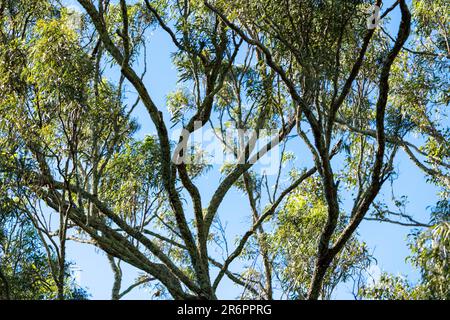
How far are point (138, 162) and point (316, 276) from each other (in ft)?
9.31

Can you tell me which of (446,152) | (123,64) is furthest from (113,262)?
(446,152)

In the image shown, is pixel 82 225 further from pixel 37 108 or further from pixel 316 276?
pixel 316 276

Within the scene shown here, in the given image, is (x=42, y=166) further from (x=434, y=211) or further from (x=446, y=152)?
(x=446, y=152)

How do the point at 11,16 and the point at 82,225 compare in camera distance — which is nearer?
the point at 82,225

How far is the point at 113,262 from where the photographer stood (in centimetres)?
1139

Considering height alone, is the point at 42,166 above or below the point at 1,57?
below

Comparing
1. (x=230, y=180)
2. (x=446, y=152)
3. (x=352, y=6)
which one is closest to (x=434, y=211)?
(x=446, y=152)

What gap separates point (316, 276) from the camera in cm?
781

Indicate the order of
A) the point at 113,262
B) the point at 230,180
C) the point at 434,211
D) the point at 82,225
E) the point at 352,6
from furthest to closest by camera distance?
the point at 113,262 → the point at 434,211 → the point at 230,180 → the point at 82,225 → the point at 352,6

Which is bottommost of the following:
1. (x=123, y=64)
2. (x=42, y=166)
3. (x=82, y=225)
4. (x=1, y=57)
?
(x=82, y=225)

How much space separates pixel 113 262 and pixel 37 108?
341 cm

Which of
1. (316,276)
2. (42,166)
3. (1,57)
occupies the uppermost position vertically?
(1,57)
